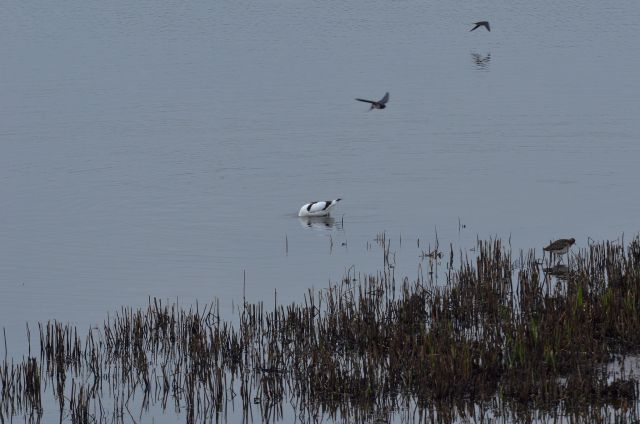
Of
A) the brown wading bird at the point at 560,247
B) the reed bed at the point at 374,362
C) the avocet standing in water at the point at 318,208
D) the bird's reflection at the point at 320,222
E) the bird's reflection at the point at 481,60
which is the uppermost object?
the bird's reflection at the point at 481,60

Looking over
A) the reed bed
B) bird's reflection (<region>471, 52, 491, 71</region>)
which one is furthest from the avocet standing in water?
bird's reflection (<region>471, 52, 491, 71</region>)

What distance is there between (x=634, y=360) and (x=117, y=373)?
5.73 m

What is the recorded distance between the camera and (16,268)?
754 inches

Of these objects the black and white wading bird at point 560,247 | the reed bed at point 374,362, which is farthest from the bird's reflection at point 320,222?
the reed bed at point 374,362

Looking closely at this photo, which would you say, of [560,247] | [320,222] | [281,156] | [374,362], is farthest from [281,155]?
[374,362]

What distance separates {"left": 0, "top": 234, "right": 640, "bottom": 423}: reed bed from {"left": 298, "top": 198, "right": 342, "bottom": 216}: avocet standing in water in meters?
7.83

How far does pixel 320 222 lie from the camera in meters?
22.7

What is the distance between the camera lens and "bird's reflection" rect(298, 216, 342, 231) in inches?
873

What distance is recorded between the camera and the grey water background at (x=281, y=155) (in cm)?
1923

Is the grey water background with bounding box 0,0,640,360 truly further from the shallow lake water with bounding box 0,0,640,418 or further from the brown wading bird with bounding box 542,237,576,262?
the brown wading bird with bounding box 542,237,576,262

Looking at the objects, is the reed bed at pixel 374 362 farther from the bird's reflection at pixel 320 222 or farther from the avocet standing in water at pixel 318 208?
the avocet standing in water at pixel 318 208

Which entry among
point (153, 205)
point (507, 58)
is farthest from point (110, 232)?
point (507, 58)

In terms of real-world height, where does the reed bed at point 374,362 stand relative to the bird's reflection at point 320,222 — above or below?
below

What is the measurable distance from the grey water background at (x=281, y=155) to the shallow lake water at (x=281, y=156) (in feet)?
0.29
